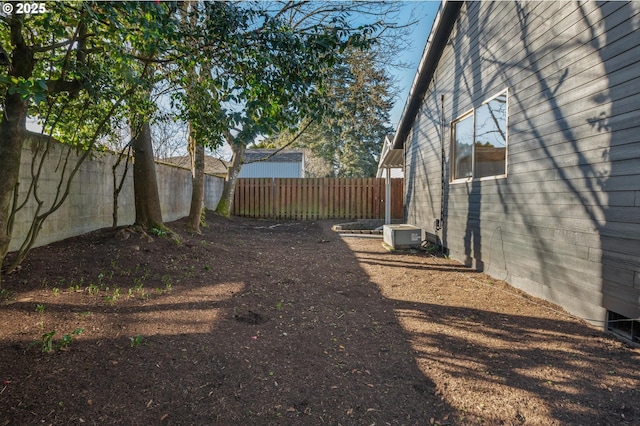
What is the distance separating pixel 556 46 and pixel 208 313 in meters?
4.70

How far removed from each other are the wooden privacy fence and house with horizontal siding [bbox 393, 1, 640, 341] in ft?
23.0

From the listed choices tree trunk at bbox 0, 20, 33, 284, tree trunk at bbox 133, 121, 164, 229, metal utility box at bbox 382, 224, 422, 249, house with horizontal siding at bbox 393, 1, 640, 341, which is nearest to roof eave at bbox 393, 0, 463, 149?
house with horizontal siding at bbox 393, 1, 640, 341

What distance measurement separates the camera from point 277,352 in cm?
271

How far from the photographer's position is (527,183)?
4375mm

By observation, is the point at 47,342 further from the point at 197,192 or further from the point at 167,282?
the point at 197,192

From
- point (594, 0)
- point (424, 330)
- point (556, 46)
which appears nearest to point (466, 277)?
point (424, 330)

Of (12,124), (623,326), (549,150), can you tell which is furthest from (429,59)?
(12,124)

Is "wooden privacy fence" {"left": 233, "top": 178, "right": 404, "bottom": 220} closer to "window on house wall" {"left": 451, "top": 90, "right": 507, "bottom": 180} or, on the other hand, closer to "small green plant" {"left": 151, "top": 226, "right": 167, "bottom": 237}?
"window on house wall" {"left": 451, "top": 90, "right": 507, "bottom": 180}

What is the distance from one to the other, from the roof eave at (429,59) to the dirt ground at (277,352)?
17.6ft

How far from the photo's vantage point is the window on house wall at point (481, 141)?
5.05 meters

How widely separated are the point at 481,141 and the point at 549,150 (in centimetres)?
178

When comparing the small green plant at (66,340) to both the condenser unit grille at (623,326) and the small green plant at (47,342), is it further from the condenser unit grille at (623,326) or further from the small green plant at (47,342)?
the condenser unit grille at (623,326)

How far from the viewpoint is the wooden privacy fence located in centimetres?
1409

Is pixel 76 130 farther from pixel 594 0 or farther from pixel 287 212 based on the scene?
pixel 287 212
